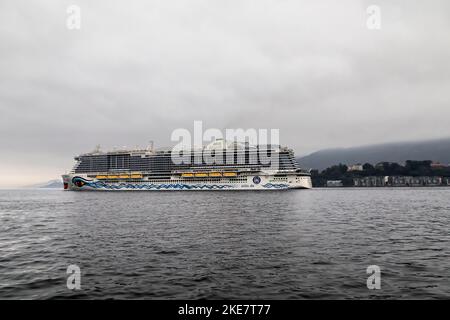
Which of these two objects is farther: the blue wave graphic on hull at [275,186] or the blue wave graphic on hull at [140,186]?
the blue wave graphic on hull at [140,186]

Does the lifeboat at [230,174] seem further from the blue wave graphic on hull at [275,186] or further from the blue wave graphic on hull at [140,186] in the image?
the blue wave graphic on hull at [275,186]

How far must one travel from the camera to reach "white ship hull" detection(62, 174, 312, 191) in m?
115

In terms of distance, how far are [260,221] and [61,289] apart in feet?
69.0

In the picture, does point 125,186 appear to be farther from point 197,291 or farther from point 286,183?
point 197,291

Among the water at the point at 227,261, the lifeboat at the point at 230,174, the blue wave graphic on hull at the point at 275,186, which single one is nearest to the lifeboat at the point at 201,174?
the lifeboat at the point at 230,174

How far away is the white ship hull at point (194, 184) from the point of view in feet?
379

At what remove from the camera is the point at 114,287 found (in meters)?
12.1

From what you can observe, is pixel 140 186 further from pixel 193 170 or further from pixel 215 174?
pixel 215 174

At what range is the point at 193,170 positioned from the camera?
124m

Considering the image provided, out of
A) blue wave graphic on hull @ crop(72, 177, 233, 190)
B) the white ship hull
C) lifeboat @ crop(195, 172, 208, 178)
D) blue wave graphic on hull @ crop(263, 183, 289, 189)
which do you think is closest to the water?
blue wave graphic on hull @ crop(263, 183, 289, 189)

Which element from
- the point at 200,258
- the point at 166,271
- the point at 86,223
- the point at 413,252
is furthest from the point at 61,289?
the point at 86,223

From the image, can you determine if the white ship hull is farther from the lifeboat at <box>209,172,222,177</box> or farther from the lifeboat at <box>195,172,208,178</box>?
the lifeboat at <box>209,172,222,177</box>

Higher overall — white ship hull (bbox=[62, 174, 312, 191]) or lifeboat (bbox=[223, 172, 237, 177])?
lifeboat (bbox=[223, 172, 237, 177])

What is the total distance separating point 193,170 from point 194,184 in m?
5.59
